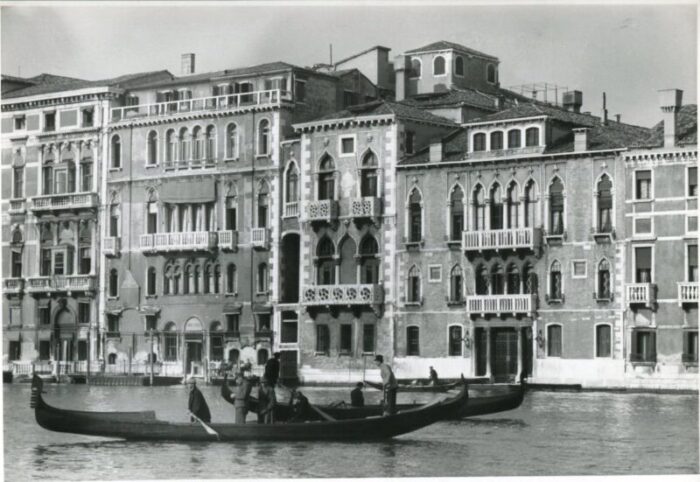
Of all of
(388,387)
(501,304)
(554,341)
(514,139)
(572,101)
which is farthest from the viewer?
(572,101)

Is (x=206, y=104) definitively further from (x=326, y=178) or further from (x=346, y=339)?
(x=346, y=339)

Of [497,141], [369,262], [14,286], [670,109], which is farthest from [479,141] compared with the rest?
[14,286]

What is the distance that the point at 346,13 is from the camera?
25.2 meters

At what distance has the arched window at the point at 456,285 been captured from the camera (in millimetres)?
37812

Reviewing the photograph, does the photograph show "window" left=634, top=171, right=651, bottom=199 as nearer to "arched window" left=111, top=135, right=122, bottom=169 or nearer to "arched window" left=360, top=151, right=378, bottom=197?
"arched window" left=360, top=151, right=378, bottom=197

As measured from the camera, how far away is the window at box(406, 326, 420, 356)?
38162 mm

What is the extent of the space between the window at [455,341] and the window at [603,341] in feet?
10.3

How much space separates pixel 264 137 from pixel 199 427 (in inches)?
708

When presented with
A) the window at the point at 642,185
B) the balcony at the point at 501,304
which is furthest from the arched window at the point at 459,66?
the window at the point at 642,185

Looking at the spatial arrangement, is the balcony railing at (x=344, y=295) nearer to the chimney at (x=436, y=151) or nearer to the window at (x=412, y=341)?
the window at (x=412, y=341)

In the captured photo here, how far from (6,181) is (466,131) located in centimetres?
1146

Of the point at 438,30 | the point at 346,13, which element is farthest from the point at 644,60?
the point at 346,13

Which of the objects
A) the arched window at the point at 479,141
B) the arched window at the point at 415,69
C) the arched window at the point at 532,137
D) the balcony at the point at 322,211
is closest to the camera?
the arched window at the point at 532,137

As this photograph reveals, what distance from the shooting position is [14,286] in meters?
41.9
